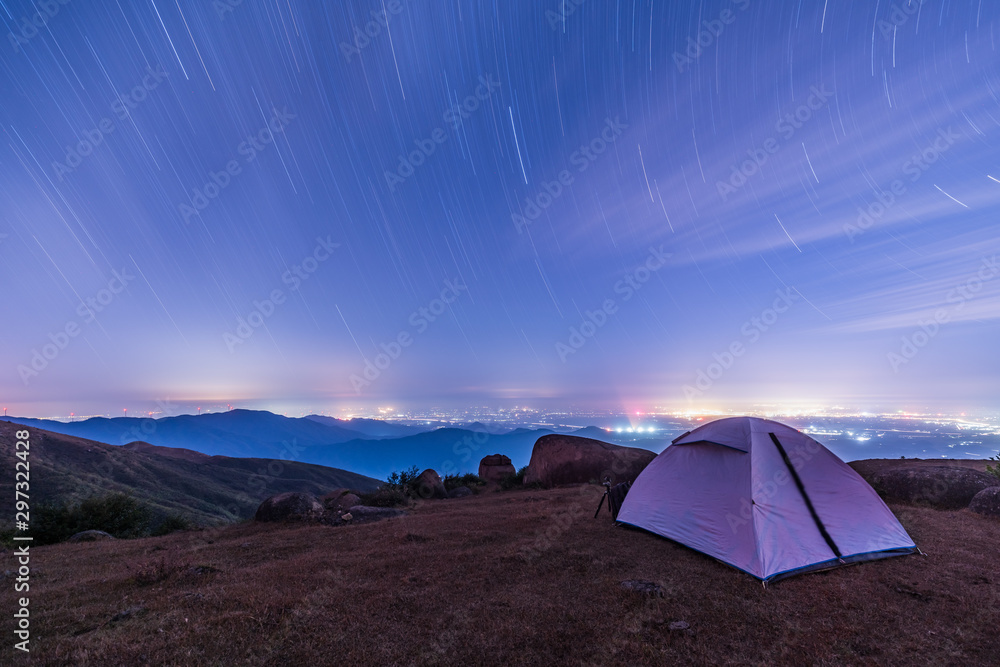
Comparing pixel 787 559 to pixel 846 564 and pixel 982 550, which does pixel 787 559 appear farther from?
pixel 982 550

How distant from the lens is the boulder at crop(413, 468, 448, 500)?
2423 cm

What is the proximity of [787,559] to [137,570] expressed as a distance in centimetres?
1314

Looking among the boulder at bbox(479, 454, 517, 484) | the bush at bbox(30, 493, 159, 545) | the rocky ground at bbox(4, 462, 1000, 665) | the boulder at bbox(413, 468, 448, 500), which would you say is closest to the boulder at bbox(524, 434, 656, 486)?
the boulder at bbox(479, 454, 517, 484)

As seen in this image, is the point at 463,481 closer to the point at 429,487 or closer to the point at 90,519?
the point at 429,487

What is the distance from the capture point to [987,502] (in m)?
11.7

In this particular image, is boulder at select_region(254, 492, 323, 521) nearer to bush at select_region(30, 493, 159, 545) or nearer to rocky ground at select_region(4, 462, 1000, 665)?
rocky ground at select_region(4, 462, 1000, 665)

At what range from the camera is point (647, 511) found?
412 inches

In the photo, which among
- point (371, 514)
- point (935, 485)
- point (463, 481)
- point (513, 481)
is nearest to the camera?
point (935, 485)

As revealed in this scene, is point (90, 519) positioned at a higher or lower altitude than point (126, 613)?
lower

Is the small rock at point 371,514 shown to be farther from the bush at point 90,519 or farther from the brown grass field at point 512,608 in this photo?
the bush at point 90,519

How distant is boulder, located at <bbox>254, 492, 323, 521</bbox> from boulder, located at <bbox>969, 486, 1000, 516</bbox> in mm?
22130

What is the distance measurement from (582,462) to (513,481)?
5.89 m

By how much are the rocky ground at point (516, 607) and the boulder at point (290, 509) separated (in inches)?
199

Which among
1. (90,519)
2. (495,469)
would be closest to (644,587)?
(90,519)
